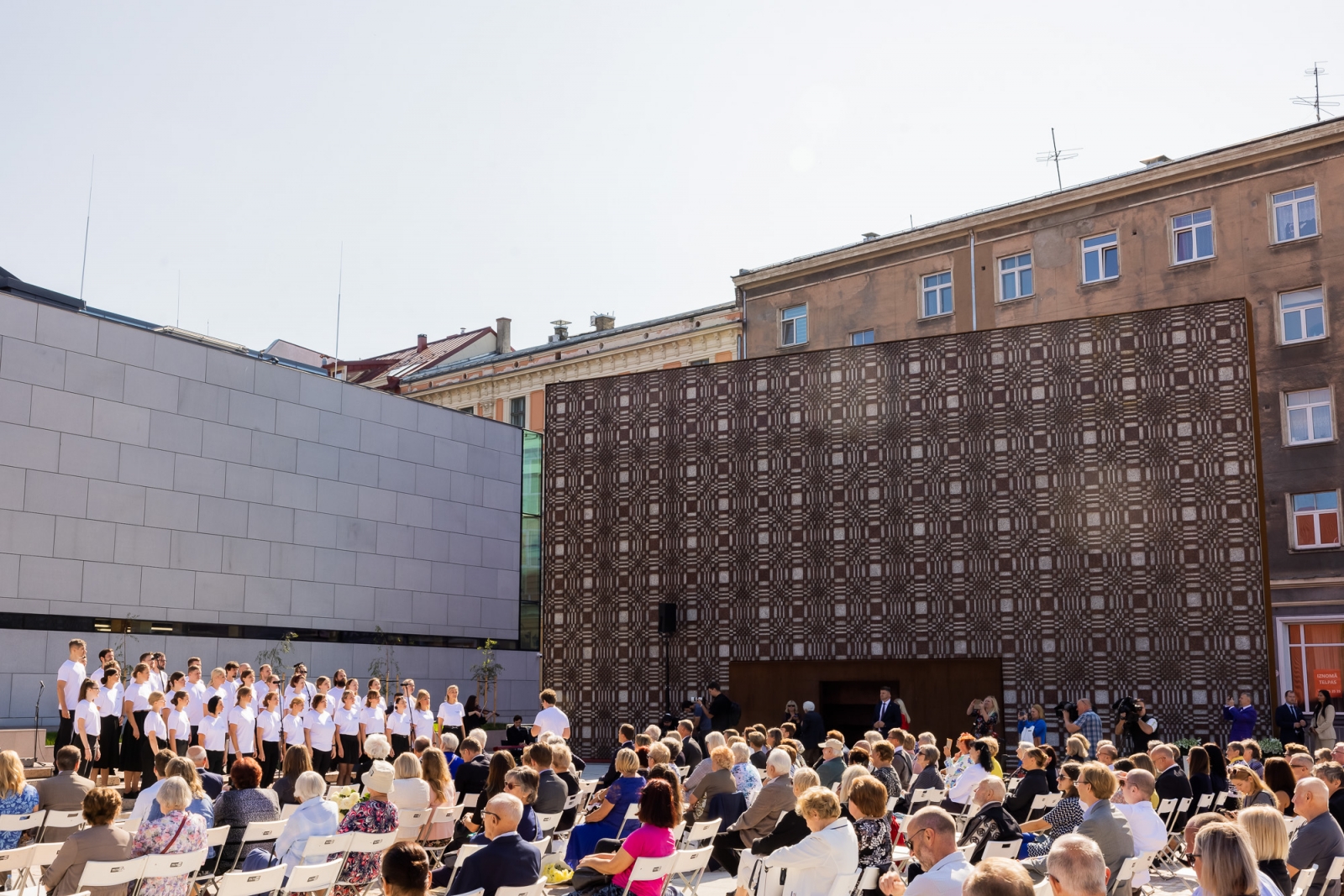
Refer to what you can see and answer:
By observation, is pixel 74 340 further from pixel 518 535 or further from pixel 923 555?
pixel 923 555

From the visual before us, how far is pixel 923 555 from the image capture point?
2277cm

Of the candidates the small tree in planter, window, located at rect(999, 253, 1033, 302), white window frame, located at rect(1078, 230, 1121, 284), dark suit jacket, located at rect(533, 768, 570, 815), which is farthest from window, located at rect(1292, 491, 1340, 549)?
dark suit jacket, located at rect(533, 768, 570, 815)

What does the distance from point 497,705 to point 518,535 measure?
15.1 feet

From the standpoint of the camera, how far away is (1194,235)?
2948 centimetres

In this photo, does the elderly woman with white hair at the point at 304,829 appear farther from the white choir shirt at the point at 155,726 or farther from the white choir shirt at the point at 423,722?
the white choir shirt at the point at 423,722

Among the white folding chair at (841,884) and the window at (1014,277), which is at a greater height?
the window at (1014,277)

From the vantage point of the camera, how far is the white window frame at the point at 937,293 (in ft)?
109

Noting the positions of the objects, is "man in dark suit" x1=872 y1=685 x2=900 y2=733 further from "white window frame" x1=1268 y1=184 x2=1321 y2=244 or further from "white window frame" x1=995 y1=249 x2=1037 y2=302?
"white window frame" x1=1268 y1=184 x2=1321 y2=244

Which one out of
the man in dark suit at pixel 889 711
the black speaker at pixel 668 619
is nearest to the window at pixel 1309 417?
the man in dark suit at pixel 889 711

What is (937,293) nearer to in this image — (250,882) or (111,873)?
(250,882)

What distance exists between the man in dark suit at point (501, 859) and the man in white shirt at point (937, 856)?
1900mm

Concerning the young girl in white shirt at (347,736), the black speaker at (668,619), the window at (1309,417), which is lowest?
the young girl in white shirt at (347,736)

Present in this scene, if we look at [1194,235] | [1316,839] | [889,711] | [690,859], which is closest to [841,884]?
[690,859]

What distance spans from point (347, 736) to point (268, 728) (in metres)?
1.97
